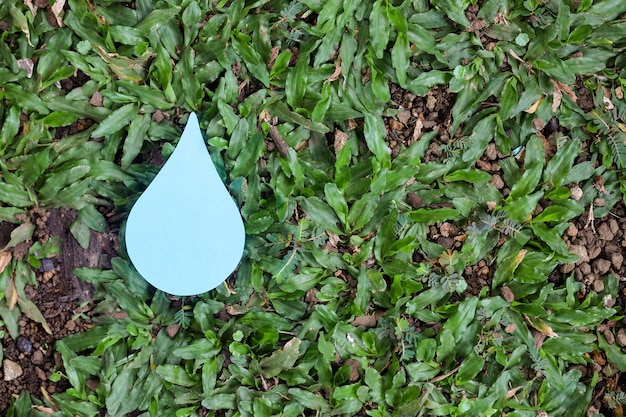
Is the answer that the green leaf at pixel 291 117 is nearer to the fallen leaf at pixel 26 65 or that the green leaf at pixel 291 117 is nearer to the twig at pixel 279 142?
the twig at pixel 279 142

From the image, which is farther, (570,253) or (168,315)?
(570,253)

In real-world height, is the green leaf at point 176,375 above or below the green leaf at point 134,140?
below

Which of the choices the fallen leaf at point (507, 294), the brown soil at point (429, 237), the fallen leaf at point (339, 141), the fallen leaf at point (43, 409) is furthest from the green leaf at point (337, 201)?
the fallen leaf at point (43, 409)

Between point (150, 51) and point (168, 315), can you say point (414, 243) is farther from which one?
point (150, 51)

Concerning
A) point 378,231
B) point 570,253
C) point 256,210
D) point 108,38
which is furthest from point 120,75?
point 570,253

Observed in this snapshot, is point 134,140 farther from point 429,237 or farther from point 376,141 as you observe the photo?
point 429,237

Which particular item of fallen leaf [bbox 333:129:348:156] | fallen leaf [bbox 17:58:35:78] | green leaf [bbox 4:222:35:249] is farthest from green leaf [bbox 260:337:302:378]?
fallen leaf [bbox 17:58:35:78]

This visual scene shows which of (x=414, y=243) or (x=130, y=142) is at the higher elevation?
(x=130, y=142)

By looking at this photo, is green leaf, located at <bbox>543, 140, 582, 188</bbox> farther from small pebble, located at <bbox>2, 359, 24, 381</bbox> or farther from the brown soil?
small pebble, located at <bbox>2, 359, 24, 381</bbox>
